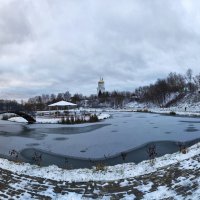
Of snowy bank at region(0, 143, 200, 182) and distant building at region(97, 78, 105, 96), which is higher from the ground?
distant building at region(97, 78, 105, 96)

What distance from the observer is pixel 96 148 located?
20719 mm

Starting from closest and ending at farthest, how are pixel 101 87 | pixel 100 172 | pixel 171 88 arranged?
pixel 100 172 < pixel 171 88 < pixel 101 87

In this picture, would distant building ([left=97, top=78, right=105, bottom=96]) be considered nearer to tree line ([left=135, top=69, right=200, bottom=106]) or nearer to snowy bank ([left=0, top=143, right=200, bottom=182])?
tree line ([left=135, top=69, right=200, bottom=106])

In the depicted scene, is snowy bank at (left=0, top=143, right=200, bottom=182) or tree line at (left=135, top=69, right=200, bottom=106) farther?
tree line at (left=135, top=69, right=200, bottom=106)

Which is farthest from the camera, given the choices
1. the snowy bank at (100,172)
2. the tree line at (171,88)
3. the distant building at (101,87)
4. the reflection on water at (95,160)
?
the distant building at (101,87)

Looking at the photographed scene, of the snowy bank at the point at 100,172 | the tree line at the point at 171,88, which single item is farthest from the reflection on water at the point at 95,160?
the tree line at the point at 171,88

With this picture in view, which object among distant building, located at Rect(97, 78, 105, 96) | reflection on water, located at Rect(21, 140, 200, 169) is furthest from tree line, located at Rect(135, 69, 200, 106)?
reflection on water, located at Rect(21, 140, 200, 169)

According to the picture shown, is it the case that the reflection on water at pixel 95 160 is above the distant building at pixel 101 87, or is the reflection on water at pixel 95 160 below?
below

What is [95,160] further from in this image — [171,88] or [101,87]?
[101,87]

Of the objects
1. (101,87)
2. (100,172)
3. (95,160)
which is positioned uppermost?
(101,87)

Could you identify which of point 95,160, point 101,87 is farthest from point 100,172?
point 101,87

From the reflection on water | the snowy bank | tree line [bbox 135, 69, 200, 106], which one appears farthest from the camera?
tree line [bbox 135, 69, 200, 106]

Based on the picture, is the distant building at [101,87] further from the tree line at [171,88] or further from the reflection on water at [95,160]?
the reflection on water at [95,160]

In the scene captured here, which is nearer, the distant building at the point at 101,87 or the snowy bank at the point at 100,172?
the snowy bank at the point at 100,172
